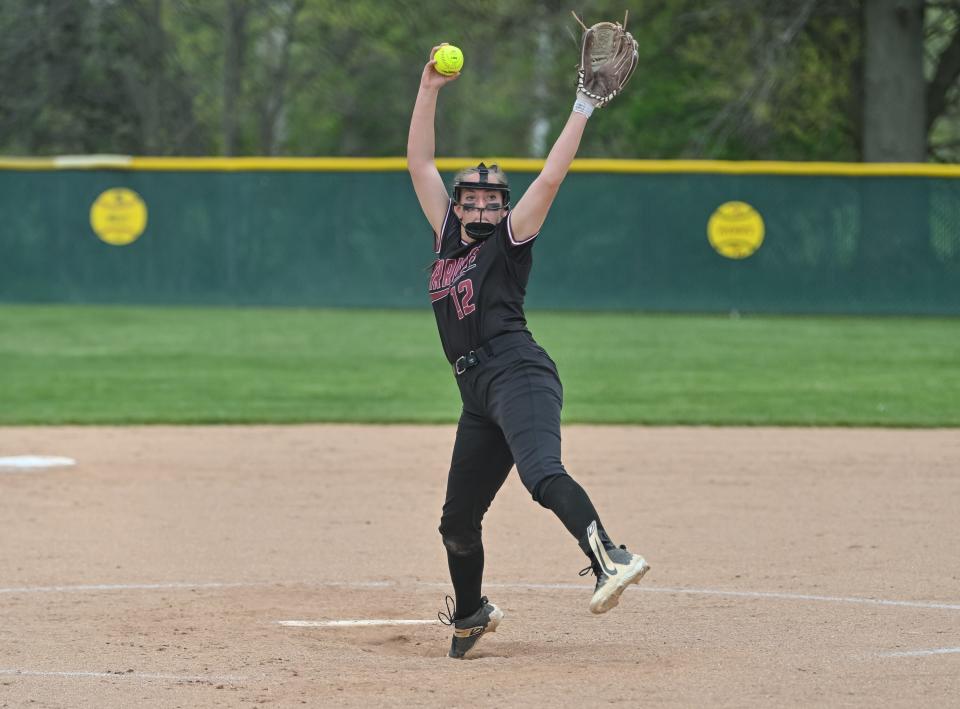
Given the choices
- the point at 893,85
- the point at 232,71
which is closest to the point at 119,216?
the point at 232,71

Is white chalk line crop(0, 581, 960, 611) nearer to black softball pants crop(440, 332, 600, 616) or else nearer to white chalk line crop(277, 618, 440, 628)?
white chalk line crop(277, 618, 440, 628)

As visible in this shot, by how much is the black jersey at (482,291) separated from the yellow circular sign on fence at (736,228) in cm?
1623

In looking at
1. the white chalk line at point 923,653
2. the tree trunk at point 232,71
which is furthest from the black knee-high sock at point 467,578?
the tree trunk at point 232,71

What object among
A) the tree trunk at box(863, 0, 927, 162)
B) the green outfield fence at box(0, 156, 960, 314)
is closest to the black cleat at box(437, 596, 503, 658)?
the green outfield fence at box(0, 156, 960, 314)

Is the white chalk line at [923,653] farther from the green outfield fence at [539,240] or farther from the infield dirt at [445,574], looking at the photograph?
the green outfield fence at [539,240]

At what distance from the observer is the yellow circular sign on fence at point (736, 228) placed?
69.3 feet

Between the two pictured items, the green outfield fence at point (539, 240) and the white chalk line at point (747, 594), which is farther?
the green outfield fence at point (539, 240)

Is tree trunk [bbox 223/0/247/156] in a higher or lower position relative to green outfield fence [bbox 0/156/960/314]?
higher

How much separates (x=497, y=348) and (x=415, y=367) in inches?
415

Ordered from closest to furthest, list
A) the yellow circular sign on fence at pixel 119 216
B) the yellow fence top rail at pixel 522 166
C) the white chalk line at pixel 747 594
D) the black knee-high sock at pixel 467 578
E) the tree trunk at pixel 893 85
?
the black knee-high sock at pixel 467 578 < the white chalk line at pixel 747 594 < the yellow fence top rail at pixel 522 166 < the yellow circular sign on fence at pixel 119 216 < the tree trunk at pixel 893 85

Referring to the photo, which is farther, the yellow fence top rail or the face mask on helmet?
the yellow fence top rail

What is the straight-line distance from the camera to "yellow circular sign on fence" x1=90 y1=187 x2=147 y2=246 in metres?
21.7

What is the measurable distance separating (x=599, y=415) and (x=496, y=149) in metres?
28.3

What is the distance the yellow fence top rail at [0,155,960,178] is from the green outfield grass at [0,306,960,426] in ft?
6.65
